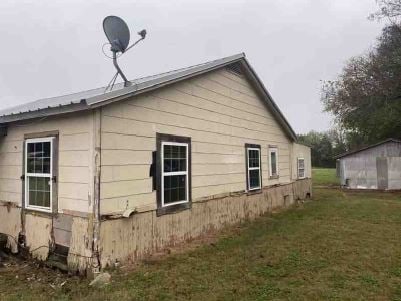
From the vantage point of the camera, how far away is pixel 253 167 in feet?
36.1

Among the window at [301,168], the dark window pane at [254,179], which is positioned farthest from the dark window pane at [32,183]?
the window at [301,168]

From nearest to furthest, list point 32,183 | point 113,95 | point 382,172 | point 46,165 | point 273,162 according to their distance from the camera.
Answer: point 113,95 → point 46,165 → point 32,183 → point 273,162 → point 382,172

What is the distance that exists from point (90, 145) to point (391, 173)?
2173cm

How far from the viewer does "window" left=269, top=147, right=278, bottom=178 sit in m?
12.4

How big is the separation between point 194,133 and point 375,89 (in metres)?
21.7

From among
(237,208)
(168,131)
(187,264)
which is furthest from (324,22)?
(187,264)

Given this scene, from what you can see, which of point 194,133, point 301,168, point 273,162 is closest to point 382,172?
point 301,168

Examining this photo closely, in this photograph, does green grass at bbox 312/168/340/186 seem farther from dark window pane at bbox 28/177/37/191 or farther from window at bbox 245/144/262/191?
dark window pane at bbox 28/177/37/191

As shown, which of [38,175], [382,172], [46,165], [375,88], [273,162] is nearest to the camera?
[46,165]

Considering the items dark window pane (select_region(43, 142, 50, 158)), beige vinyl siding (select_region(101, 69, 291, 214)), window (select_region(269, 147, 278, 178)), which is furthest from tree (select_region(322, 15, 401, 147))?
dark window pane (select_region(43, 142, 50, 158))

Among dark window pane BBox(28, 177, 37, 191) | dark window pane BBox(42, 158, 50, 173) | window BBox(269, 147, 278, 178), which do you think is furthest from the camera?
window BBox(269, 147, 278, 178)

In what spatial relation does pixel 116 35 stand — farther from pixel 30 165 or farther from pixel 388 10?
pixel 388 10

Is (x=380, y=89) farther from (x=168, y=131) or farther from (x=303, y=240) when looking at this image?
(x=168, y=131)

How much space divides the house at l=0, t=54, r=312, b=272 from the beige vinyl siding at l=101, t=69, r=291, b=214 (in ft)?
0.08
